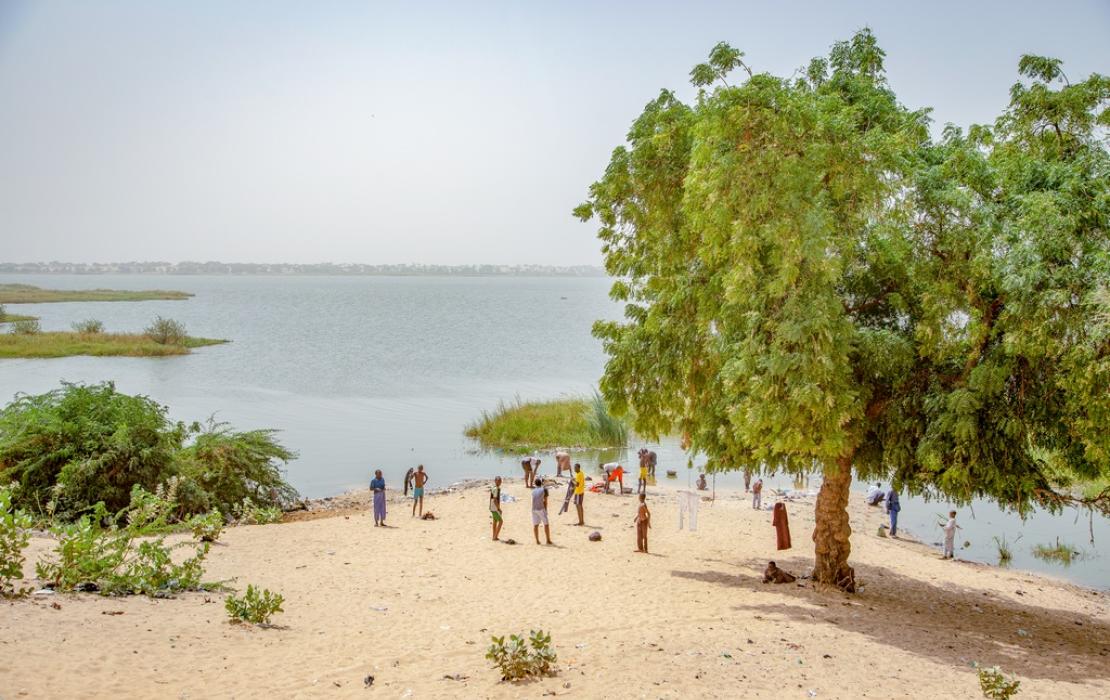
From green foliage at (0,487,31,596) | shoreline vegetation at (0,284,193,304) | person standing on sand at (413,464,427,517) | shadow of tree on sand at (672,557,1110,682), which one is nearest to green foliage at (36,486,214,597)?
green foliage at (0,487,31,596)

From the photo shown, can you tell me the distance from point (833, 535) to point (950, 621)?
95.4 inches

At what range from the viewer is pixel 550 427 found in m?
38.2

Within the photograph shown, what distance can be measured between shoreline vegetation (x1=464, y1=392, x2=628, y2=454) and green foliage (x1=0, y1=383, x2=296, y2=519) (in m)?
15.1

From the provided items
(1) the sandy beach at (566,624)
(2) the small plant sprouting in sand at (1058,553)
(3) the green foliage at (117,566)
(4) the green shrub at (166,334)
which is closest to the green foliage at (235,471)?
(1) the sandy beach at (566,624)

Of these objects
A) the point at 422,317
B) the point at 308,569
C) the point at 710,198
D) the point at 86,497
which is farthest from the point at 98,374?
the point at 422,317

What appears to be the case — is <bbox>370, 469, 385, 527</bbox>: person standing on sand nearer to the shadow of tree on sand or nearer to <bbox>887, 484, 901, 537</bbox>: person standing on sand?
the shadow of tree on sand

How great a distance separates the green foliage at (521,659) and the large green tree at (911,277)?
475 cm

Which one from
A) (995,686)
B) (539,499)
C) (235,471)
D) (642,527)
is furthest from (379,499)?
(995,686)

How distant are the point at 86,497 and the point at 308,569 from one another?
819cm

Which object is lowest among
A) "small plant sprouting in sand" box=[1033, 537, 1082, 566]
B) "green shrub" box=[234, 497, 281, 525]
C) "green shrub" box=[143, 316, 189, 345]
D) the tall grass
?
"small plant sprouting in sand" box=[1033, 537, 1082, 566]

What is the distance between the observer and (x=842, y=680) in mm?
10555

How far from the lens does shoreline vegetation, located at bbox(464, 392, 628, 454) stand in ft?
118

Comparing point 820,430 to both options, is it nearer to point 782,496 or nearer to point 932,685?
point 932,685

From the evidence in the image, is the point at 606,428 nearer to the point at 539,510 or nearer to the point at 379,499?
the point at 379,499
